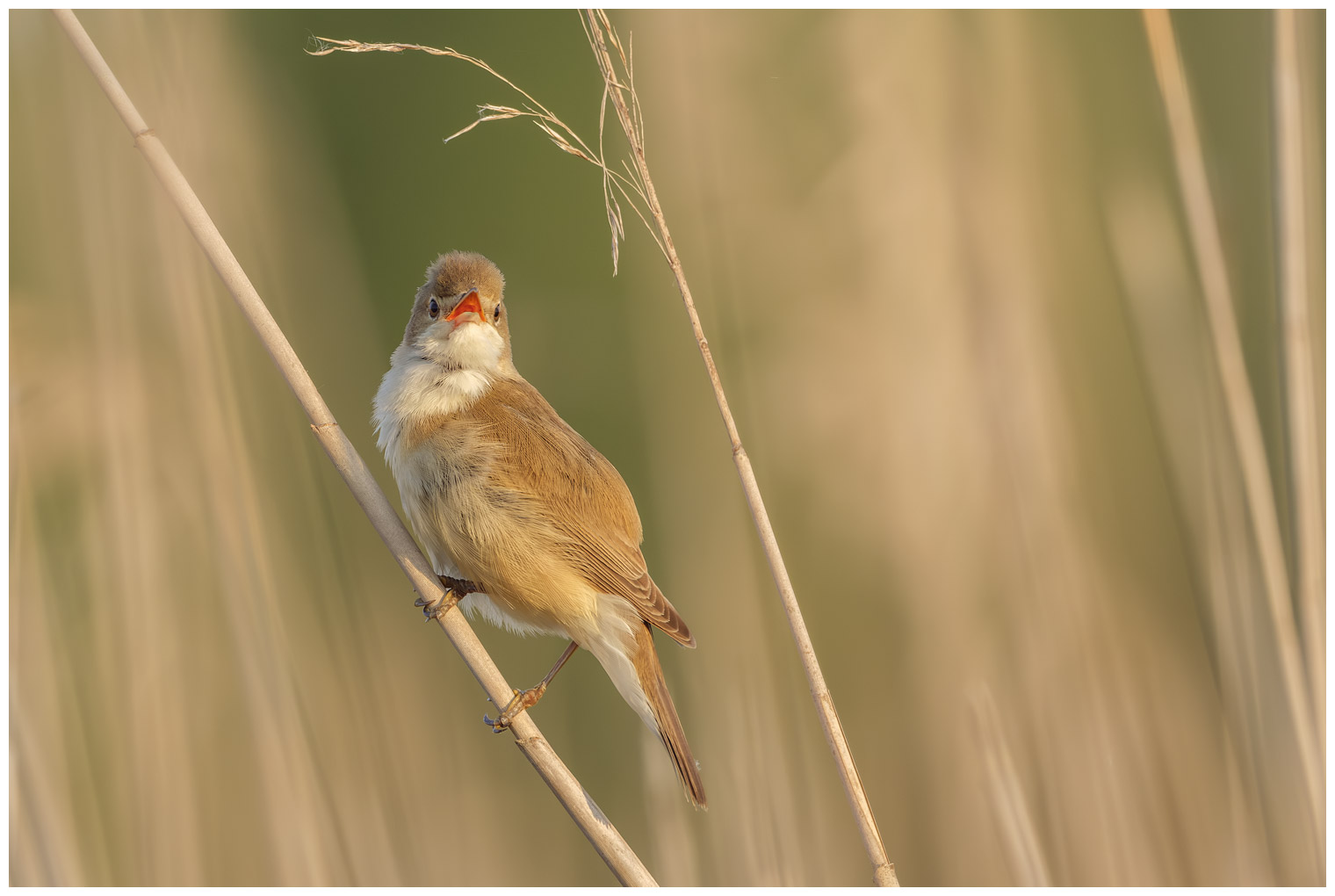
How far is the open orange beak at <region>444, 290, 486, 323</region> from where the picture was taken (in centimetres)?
222

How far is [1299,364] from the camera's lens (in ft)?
7.33

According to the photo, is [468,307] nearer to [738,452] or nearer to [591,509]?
[591,509]

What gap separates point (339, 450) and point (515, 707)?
1.87ft

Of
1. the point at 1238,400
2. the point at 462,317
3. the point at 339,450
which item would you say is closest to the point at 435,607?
the point at 339,450

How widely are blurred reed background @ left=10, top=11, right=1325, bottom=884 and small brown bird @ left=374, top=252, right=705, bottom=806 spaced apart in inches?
18.1

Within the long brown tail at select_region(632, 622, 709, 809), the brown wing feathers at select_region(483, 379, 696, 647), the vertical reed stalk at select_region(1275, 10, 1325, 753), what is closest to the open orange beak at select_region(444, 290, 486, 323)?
the brown wing feathers at select_region(483, 379, 696, 647)

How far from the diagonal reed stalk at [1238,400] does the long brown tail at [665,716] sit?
4.47 feet

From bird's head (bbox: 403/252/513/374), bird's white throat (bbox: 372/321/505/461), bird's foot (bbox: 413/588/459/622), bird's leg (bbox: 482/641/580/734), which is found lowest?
bird's leg (bbox: 482/641/580/734)

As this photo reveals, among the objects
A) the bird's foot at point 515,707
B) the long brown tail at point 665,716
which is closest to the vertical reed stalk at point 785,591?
the long brown tail at point 665,716

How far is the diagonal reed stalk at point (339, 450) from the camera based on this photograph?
1.72 meters

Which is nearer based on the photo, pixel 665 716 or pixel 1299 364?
pixel 665 716

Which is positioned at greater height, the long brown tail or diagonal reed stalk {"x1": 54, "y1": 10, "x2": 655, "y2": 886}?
diagonal reed stalk {"x1": 54, "y1": 10, "x2": 655, "y2": 886}

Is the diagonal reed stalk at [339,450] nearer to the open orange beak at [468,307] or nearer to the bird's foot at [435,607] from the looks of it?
the bird's foot at [435,607]

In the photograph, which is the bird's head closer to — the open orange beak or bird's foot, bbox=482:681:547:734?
the open orange beak
